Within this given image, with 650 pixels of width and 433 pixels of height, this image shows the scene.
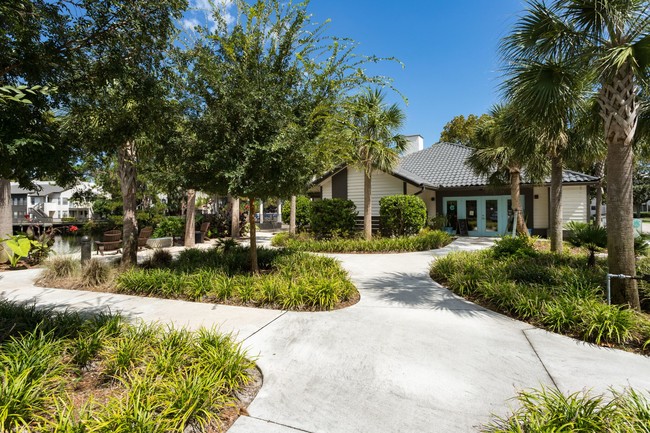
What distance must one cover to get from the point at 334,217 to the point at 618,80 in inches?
433

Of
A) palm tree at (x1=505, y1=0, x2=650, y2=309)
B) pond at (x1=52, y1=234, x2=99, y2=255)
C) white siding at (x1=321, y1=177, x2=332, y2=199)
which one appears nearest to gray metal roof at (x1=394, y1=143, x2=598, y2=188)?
white siding at (x1=321, y1=177, x2=332, y2=199)

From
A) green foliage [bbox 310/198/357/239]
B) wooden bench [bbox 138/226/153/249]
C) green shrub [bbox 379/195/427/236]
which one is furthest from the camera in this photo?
green foliage [bbox 310/198/357/239]

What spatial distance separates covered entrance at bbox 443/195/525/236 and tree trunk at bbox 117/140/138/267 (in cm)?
1625

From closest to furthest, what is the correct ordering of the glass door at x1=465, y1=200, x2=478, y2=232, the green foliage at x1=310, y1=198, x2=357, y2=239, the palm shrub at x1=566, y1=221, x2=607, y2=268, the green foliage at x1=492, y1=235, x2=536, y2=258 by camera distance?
1. the palm shrub at x1=566, y1=221, x2=607, y2=268
2. the green foliage at x1=492, y1=235, x2=536, y2=258
3. the green foliage at x1=310, y1=198, x2=357, y2=239
4. the glass door at x1=465, y1=200, x2=478, y2=232

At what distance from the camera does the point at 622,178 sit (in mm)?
5023

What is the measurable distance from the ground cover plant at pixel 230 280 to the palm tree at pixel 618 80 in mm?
4529

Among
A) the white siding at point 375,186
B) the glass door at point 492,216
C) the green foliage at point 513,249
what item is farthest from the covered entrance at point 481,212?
the green foliage at point 513,249

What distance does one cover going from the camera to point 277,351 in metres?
3.86

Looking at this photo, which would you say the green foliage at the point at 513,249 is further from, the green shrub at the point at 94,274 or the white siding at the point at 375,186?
the green shrub at the point at 94,274

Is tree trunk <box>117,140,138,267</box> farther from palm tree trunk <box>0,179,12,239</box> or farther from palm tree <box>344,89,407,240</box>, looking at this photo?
palm tree <box>344,89,407,240</box>

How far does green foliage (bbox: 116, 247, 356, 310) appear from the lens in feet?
18.6

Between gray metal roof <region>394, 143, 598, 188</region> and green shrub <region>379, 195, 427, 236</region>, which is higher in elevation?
gray metal roof <region>394, 143, 598, 188</region>

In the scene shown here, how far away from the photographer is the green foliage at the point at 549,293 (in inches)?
165

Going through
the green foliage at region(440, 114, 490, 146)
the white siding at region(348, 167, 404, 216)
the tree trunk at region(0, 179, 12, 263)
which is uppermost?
the green foliage at region(440, 114, 490, 146)
